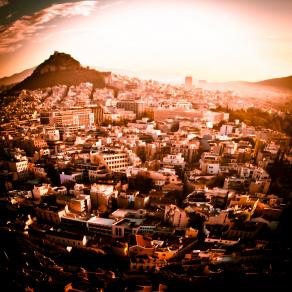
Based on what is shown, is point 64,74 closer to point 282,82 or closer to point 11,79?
point 11,79

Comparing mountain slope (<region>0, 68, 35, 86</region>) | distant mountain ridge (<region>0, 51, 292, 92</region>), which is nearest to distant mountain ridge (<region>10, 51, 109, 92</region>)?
distant mountain ridge (<region>0, 51, 292, 92</region>)

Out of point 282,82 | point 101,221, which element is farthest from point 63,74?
point 101,221

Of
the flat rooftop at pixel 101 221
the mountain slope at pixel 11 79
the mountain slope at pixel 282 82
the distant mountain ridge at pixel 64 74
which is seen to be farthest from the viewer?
the distant mountain ridge at pixel 64 74

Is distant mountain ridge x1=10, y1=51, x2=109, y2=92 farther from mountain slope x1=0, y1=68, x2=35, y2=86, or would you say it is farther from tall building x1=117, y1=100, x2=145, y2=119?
mountain slope x1=0, y1=68, x2=35, y2=86

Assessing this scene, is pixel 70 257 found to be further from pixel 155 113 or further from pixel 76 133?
pixel 155 113

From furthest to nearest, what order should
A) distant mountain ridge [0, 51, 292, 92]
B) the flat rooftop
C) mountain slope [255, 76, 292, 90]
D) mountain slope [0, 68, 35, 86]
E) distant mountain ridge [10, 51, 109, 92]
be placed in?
1. distant mountain ridge [10, 51, 109, 92]
2. distant mountain ridge [0, 51, 292, 92]
3. mountain slope [0, 68, 35, 86]
4. mountain slope [255, 76, 292, 90]
5. the flat rooftop

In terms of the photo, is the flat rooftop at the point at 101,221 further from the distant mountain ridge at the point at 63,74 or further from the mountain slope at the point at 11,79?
the distant mountain ridge at the point at 63,74

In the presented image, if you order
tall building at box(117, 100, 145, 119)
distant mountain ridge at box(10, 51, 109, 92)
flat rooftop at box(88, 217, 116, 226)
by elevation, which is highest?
distant mountain ridge at box(10, 51, 109, 92)

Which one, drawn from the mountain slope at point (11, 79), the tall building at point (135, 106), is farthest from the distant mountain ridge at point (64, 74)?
the mountain slope at point (11, 79)

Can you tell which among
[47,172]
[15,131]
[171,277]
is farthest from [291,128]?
[15,131]
